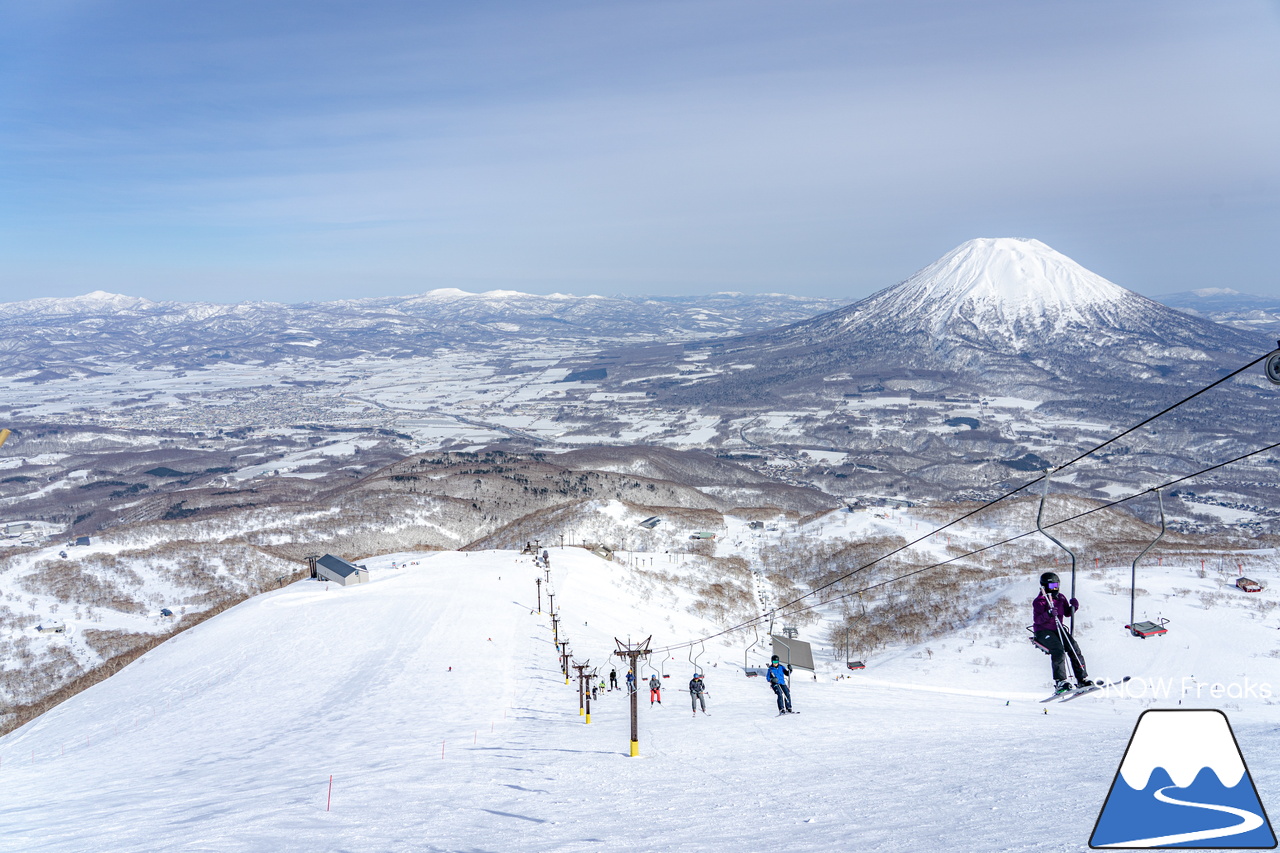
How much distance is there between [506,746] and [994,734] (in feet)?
40.9

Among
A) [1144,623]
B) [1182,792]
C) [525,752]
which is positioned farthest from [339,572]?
[1182,792]

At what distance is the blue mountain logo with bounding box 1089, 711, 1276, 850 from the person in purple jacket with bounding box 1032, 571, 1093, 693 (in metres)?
4.84

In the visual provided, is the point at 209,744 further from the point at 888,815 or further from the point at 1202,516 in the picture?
the point at 1202,516

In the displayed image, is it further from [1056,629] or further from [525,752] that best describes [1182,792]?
[525,752]

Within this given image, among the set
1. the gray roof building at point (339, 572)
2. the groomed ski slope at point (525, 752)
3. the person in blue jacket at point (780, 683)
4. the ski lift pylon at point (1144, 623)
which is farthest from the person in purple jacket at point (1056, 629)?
the gray roof building at point (339, 572)

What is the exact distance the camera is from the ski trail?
5.17 metres

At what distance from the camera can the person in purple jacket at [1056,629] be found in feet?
33.7

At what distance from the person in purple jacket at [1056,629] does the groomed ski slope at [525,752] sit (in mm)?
1503

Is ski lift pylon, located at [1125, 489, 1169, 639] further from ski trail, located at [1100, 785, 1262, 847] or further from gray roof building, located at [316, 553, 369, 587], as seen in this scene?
gray roof building, located at [316, 553, 369, 587]

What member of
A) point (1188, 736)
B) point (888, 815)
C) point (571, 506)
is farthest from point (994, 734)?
point (571, 506)
